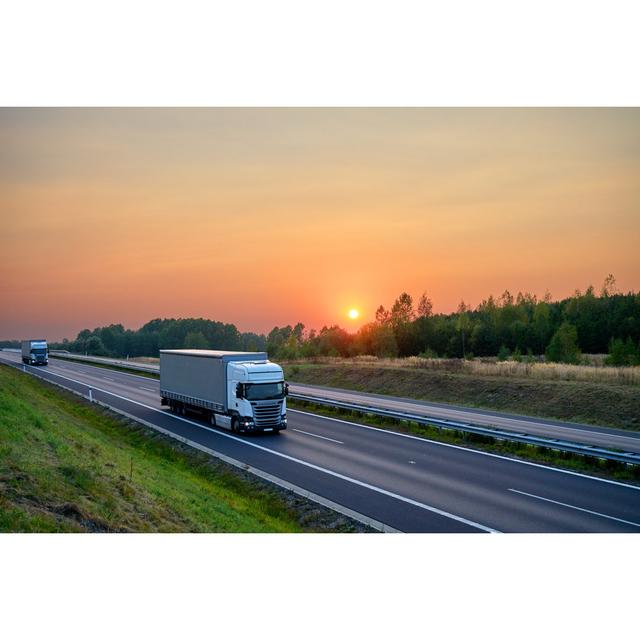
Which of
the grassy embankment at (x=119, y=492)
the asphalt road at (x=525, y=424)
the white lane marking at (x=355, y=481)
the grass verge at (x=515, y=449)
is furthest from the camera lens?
the asphalt road at (x=525, y=424)

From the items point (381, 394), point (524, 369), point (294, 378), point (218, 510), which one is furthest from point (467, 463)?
point (294, 378)

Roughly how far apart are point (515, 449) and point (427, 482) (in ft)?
22.7

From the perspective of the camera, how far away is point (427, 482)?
777 inches

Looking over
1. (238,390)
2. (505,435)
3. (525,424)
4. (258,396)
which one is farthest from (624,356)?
(238,390)

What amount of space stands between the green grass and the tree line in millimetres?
18285

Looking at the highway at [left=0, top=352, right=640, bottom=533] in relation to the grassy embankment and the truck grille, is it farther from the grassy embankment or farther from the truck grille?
the grassy embankment

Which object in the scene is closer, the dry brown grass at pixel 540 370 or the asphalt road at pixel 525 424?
the asphalt road at pixel 525 424

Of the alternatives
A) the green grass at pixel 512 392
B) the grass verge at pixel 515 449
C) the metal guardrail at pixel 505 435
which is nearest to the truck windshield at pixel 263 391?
the grass verge at pixel 515 449

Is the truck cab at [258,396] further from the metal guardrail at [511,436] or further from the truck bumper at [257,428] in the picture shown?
the metal guardrail at [511,436]

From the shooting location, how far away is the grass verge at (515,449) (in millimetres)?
21344

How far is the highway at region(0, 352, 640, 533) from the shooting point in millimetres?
15820

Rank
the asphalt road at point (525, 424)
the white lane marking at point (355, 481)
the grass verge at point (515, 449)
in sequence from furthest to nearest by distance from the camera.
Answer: the asphalt road at point (525, 424)
the grass verge at point (515, 449)
the white lane marking at point (355, 481)

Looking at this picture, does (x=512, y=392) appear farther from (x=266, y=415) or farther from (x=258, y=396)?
(x=258, y=396)

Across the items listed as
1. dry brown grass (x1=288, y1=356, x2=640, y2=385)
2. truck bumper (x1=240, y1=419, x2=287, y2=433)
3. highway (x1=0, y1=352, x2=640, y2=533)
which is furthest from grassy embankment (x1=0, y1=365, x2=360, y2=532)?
dry brown grass (x1=288, y1=356, x2=640, y2=385)
